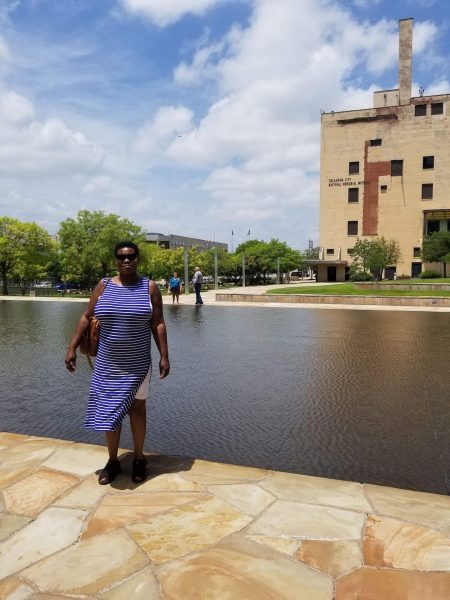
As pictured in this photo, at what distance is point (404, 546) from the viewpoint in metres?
2.68

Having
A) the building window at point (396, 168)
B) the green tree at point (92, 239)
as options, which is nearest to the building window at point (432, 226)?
the building window at point (396, 168)

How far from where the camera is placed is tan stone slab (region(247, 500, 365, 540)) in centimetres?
281

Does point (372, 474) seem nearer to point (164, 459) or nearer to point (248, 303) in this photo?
point (164, 459)

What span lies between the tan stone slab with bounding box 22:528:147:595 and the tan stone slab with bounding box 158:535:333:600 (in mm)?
217

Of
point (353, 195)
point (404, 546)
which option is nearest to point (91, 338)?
point (404, 546)

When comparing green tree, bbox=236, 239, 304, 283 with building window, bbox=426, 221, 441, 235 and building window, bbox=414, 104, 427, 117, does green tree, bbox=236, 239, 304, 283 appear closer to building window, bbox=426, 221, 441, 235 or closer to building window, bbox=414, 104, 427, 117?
building window, bbox=426, 221, 441, 235

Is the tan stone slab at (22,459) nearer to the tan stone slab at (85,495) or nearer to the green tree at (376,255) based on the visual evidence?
the tan stone slab at (85,495)

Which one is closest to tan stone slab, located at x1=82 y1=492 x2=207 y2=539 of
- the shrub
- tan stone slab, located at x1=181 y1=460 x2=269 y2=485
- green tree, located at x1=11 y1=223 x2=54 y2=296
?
tan stone slab, located at x1=181 y1=460 x2=269 y2=485

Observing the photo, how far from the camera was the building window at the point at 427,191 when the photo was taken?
52.9 m

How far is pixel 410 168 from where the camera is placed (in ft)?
175

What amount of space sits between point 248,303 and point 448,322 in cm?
1135

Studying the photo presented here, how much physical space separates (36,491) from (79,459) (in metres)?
0.57

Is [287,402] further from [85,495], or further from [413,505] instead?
[85,495]

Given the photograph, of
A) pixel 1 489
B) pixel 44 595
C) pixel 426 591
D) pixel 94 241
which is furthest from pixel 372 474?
pixel 94 241
